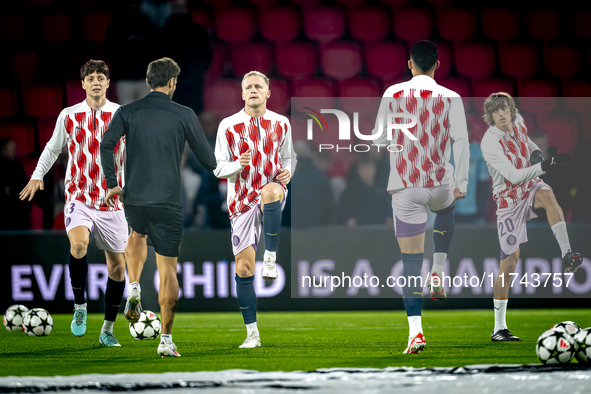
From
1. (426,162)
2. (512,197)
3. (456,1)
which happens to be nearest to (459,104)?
(426,162)

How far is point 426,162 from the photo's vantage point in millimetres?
5004

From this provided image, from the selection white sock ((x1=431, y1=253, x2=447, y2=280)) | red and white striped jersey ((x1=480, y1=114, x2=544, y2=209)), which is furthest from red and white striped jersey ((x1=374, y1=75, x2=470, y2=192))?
red and white striped jersey ((x1=480, y1=114, x2=544, y2=209))

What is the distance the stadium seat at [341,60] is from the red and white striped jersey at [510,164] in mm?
3816

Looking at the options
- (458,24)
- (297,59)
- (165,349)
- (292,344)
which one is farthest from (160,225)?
(458,24)

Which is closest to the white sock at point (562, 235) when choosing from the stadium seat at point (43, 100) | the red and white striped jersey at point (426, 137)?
the red and white striped jersey at point (426, 137)

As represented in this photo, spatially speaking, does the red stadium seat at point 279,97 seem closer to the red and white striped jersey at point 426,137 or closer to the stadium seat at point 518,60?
the stadium seat at point 518,60

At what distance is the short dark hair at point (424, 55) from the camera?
4.95 meters

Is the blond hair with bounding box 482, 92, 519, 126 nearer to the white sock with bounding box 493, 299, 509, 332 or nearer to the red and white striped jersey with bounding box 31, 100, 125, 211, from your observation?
the white sock with bounding box 493, 299, 509, 332

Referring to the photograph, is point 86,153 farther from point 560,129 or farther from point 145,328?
point 560,129

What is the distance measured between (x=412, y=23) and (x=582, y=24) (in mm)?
2412

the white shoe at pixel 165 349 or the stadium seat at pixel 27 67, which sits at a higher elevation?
the stadium seat at pixel 27 67

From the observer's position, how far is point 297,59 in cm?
978

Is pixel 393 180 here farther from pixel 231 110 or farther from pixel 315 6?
pixel 315 6

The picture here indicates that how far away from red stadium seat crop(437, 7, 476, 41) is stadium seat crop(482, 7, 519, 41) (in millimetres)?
183
